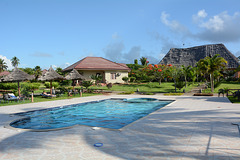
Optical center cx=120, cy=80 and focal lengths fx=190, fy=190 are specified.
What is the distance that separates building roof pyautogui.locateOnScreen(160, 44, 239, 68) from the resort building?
56.4 feet

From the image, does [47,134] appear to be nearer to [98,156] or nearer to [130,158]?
[98,156]

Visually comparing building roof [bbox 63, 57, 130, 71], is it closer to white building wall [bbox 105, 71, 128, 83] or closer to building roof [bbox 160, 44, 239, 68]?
white building wall [bbox 105, 71, 128, 83]

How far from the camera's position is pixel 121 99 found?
17828 millimetres

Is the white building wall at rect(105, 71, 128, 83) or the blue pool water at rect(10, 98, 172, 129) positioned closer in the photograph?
the blue pool water at rect(10, 98, 172, 129)

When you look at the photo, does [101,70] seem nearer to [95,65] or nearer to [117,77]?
[95,65]

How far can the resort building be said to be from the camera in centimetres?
3447

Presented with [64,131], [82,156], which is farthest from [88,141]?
[64,131]

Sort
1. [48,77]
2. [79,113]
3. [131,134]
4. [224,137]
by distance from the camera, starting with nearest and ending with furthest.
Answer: [224,137]
[131,134]
[79,113]
[48,77]

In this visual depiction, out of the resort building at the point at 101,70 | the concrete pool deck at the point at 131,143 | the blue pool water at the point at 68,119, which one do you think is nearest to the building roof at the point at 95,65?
the resort building at the point at 101,70

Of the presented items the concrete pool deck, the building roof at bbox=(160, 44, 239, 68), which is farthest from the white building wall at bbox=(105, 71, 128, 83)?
the concrete pool deck

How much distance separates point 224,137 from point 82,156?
13.1ft

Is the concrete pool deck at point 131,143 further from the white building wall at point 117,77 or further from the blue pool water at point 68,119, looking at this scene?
the white building wall at point 117,77

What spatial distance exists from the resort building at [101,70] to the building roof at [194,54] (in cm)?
1718

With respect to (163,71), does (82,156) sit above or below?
below
